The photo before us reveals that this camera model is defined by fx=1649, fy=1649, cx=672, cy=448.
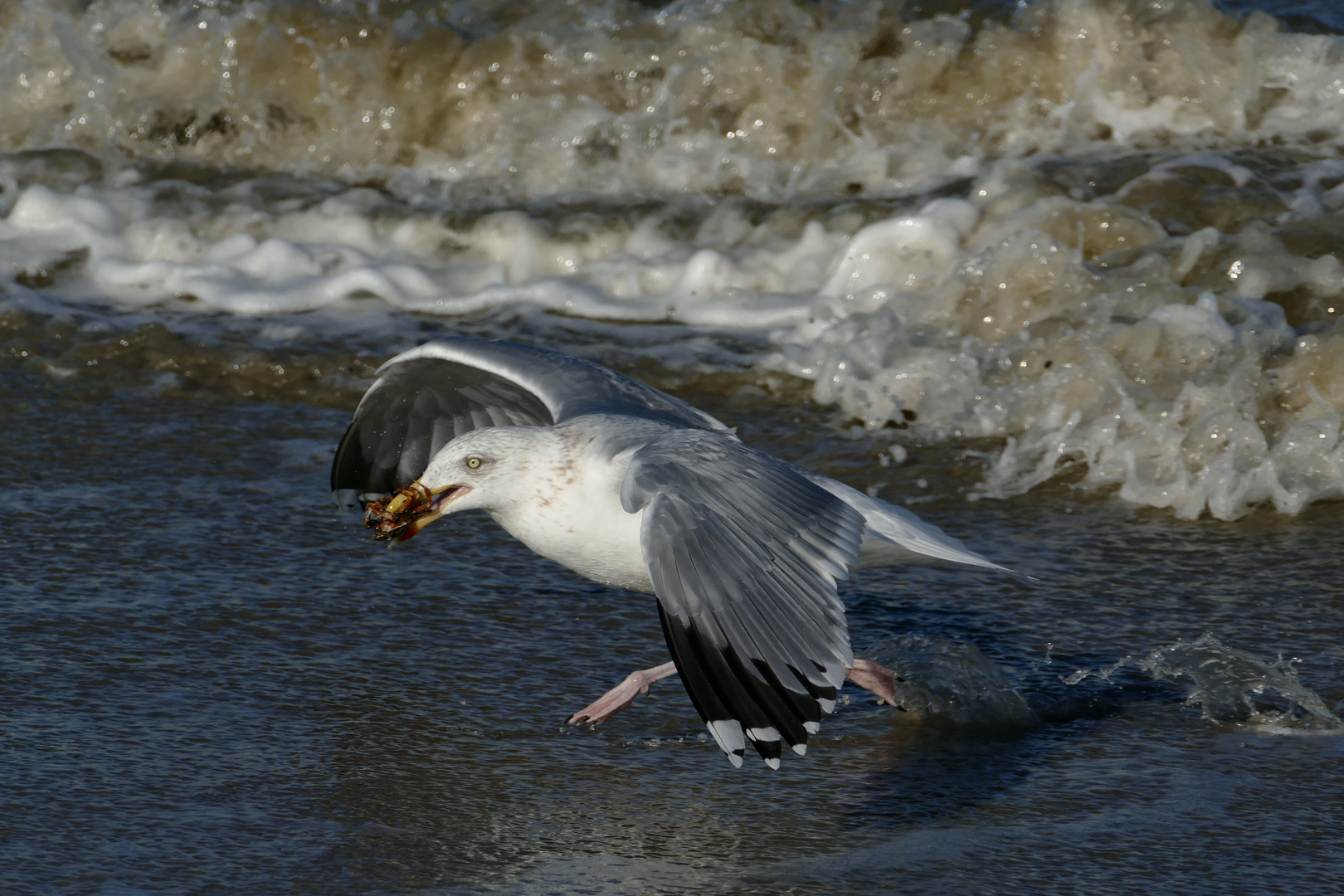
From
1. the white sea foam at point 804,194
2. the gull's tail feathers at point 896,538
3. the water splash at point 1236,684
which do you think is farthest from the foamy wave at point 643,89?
the water splash at point 1236,684

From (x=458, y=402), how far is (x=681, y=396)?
1461 millimetres

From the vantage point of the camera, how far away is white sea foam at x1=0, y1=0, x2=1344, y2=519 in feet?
19.1

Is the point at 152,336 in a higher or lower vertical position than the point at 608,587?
higher

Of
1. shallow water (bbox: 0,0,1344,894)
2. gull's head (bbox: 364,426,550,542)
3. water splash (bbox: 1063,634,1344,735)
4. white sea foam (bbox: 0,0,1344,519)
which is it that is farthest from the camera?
white sea foam (bbox: 0,0,1344,519)

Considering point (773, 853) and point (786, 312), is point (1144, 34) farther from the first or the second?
point (773, 853)

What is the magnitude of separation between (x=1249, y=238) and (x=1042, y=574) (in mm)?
2632

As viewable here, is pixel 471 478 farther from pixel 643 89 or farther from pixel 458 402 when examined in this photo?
pixel 643 89

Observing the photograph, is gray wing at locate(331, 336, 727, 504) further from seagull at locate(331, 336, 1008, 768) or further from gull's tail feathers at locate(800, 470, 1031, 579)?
gull's tail feathers at locate(800, 470, 1031, 579)

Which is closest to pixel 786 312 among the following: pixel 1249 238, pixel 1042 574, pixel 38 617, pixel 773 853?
pixel 1249 238

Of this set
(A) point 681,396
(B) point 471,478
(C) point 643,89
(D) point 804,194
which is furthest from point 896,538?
(C) point 643,89

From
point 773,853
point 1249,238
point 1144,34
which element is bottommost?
point 773,853

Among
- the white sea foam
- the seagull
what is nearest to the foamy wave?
the white sea foam

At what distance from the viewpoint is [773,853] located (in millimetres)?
3041

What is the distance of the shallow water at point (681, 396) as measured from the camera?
320cm
